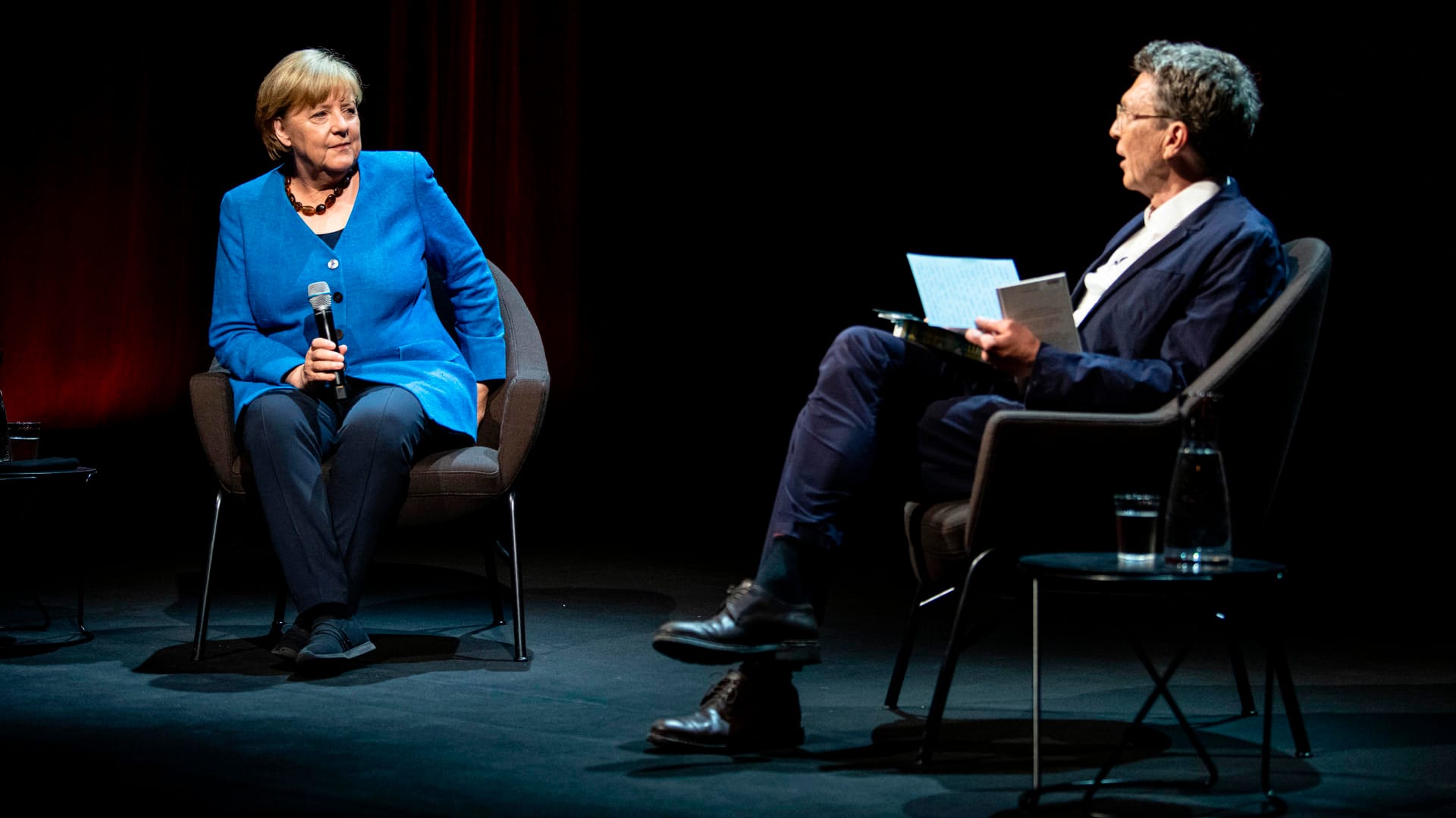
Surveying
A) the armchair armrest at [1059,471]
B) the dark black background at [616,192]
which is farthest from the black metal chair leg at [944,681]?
the dark black background at [616,192]

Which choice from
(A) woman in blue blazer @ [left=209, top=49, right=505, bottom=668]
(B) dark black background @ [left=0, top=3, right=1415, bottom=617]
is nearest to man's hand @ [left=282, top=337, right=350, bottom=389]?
(A) woman in blue blazer @ [left=209, top=49, right=505, bottom=668]

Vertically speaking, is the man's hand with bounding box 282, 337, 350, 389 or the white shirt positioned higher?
the white shirt

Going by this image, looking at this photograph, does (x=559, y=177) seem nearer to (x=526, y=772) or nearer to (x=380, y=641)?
(x=380, y=641)

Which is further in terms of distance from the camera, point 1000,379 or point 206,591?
point 206,591

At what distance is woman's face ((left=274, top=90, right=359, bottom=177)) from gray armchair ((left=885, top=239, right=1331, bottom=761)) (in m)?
1.65

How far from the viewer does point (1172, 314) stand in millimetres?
2506

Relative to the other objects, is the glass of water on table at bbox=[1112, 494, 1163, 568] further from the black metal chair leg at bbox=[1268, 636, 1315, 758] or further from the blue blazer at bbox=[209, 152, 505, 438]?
the blue blazer at bbox=[209, 152, 505, 438]

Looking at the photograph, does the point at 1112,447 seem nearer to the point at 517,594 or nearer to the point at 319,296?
the point at 517,594

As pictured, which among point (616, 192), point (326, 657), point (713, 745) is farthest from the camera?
point (616, 192)

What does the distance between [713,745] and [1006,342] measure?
77cm

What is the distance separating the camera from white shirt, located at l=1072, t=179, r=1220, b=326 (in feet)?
8.71

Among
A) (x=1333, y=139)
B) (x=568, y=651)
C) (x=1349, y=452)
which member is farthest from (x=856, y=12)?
(x=568, y=651)

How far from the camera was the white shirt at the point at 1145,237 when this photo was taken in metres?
2.65

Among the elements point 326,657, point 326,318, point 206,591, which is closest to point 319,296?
point 326,318
